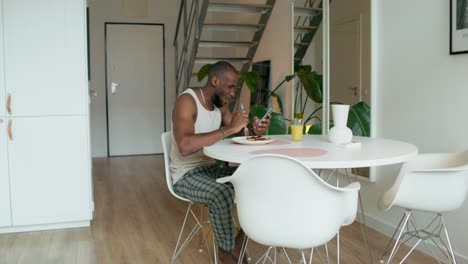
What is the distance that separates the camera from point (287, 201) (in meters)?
1.73

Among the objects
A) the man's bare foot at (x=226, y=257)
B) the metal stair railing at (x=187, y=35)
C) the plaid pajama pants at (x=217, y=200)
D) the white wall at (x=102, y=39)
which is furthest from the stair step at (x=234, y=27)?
the man's bare foot at (x=226, y=257)

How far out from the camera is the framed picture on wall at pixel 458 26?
2619mm

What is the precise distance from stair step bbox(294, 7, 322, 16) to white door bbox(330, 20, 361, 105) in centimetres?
34

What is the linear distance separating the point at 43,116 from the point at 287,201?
2.42 m

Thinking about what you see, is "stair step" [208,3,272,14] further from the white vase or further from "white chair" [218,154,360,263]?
"white chair" [218,154,360,263]

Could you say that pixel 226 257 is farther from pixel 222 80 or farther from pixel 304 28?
pixel 304 28

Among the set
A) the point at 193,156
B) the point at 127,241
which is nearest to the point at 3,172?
the point at 127,241

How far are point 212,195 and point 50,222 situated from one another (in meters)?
1.74

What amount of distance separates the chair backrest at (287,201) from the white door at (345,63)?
1960 mm

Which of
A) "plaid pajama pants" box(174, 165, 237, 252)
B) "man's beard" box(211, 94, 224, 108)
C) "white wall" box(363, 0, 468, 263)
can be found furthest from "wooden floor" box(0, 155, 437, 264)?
"man's beard" box(211, 94, 224, 108)

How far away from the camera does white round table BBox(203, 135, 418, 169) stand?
1.88 metres

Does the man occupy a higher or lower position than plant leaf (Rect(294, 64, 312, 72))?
lower

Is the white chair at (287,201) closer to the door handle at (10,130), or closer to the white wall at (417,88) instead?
the white wall at (417,88)

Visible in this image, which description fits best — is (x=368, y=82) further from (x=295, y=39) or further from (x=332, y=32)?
(x=295, y=39)
